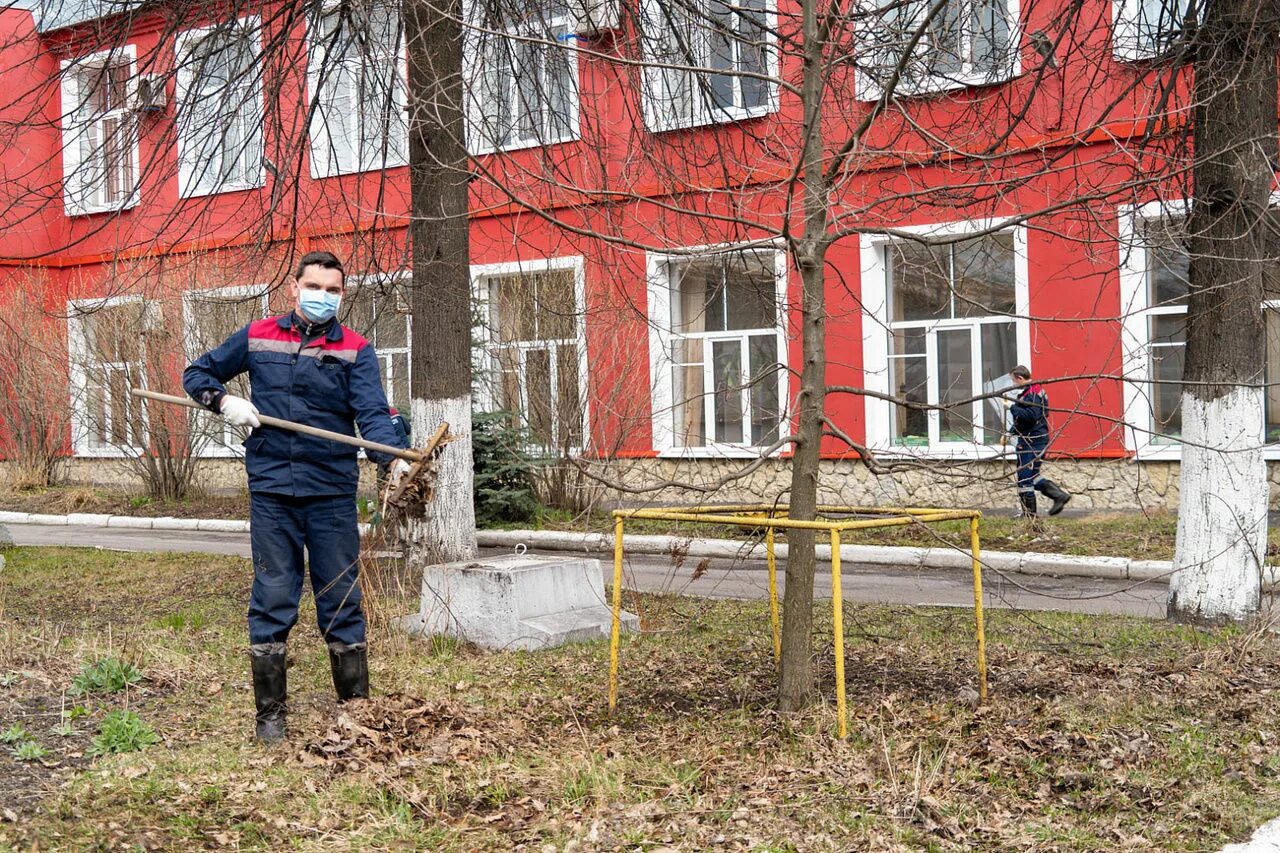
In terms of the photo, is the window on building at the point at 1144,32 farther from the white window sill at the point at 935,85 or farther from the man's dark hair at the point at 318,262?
the man's dark hair at the point at 318,262

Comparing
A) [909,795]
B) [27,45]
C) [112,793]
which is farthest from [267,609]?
[27,45]

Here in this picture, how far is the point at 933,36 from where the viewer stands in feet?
20.5

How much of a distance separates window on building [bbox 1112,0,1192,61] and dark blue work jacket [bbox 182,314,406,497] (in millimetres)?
5158

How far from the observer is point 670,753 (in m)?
4.83

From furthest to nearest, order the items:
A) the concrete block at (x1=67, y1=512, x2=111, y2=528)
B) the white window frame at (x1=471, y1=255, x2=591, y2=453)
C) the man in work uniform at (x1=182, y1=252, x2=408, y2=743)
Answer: the concrete block at (x1=67, y1=512, x2=111, y2=528), the white window frame at (x1=471, y1=255, x2=591, y2=453), the man in work uniform at (x1=182, y1=252, x2=408, y2=743)

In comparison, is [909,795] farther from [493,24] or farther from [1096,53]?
[493,24]

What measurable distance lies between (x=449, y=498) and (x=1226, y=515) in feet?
17.5

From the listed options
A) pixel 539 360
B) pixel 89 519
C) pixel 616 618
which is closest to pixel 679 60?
pixel 616 618

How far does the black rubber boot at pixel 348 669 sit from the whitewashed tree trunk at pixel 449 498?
440 centimetres

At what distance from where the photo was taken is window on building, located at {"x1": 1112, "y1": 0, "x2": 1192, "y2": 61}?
7.88 m

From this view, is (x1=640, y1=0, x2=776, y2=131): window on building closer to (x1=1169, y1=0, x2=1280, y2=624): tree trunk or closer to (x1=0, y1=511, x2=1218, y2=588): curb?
(x1=1169, y1=0, x2=1280, y2=624): tree trunk

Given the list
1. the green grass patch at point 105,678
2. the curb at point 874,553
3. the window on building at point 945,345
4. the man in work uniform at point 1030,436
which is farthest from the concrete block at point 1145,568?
the green grass patch at point 105,678

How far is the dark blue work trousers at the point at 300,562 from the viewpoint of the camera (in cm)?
510

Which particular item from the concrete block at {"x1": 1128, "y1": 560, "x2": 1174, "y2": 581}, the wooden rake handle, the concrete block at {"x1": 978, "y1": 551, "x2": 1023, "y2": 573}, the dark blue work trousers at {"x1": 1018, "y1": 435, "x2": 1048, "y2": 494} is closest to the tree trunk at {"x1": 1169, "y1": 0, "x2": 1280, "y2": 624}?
the dark blue work trousers at {"x1": 1018, "y1": 435, "x2": 1048, "y2": 494}
